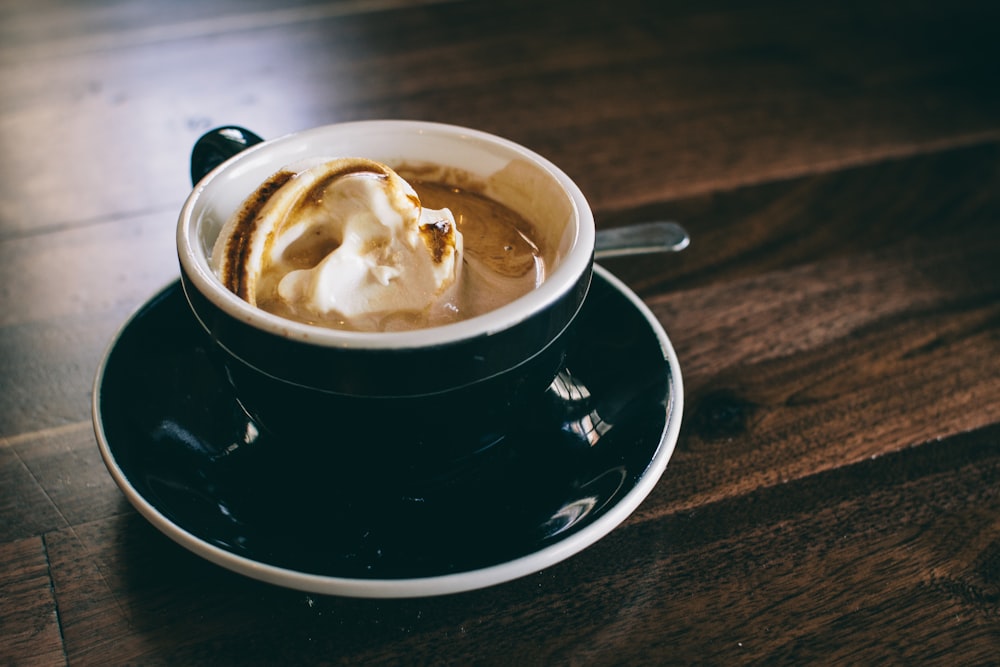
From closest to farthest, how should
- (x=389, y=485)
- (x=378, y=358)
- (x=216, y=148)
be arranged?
(x=378, y=358), (x=389, y=485), (x=216, y=148)

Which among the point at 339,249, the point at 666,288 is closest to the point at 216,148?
the point at 339,249

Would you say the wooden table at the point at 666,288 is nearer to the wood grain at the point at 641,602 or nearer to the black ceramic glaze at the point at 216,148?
the wood grain at the point at 641,602

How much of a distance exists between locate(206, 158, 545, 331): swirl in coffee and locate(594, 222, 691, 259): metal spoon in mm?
185

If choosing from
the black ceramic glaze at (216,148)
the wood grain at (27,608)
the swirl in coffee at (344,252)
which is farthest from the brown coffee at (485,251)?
the wood grain at (27,608)

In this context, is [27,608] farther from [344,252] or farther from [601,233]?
[601,233]

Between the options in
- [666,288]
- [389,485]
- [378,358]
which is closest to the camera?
[378,358]

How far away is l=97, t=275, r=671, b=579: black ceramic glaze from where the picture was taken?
0.51m

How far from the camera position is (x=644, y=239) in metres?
0.77

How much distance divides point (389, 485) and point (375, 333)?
129mm

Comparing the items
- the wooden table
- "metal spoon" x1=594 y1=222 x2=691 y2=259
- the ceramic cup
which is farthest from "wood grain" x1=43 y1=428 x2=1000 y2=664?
"metal spoon" x1=594 y1=222 x2=691 y2=259

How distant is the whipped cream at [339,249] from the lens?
561mm

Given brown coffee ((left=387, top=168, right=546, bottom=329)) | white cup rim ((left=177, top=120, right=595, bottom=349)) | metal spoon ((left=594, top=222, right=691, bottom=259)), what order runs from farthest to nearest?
metal spoon ((left=594, top=222, right=691, bottom=259))
brown coffee ((left=387, top=168, right=546, bottom=329))
white cup rim ((left=177, top=120, right=595, bottom=349))

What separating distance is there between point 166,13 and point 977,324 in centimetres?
136

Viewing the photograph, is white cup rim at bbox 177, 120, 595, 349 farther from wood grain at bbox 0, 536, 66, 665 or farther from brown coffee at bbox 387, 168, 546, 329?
wood grain at bbox 0, 536, 66, 665
